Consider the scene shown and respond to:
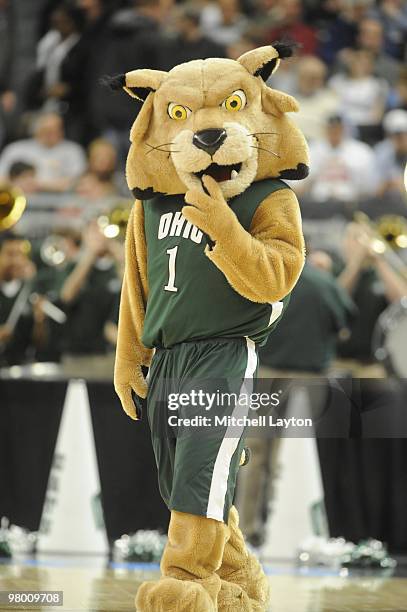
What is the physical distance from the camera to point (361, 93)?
993 centimetres

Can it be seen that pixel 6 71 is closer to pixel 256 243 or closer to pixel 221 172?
pixel 221 172

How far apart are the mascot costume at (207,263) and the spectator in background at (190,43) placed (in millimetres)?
3431

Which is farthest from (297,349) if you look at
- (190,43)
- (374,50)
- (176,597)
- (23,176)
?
(374,50)

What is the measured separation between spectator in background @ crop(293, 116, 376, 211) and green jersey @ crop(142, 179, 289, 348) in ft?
11.4

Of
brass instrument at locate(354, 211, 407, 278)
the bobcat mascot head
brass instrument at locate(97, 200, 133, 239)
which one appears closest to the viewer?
the bobcat mascot head

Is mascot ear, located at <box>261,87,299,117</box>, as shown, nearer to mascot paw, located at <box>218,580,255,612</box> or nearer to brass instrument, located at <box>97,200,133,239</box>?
mascot paw, located at <box>218,580,255,612</box>

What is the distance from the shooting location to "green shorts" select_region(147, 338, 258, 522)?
3.73 m

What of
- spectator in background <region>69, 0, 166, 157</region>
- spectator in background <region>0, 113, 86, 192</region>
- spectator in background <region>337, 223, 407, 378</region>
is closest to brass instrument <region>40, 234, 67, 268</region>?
spectator in background <region>69, 0, 166, 157</region>

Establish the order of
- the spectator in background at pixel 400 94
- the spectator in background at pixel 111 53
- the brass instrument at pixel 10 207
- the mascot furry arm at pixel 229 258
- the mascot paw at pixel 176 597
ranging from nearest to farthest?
the mascot paw at pixel 176 597, the mascot furry arm at pixel 229 258, the brass instrument at pixel 10 207, the spectator in background at pixel 111 53, the spectator in background at pixel 400 94

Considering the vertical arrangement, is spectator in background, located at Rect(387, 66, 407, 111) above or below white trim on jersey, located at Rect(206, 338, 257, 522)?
above

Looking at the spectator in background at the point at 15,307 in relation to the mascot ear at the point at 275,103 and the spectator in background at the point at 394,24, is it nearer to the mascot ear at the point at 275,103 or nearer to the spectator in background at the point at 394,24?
the mascot ear at the point at 275,103

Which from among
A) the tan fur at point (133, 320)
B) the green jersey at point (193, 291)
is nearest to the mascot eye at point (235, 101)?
the green jersey at point (193, 291)

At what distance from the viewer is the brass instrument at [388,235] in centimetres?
731

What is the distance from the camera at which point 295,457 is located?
A: 18.8 feet
